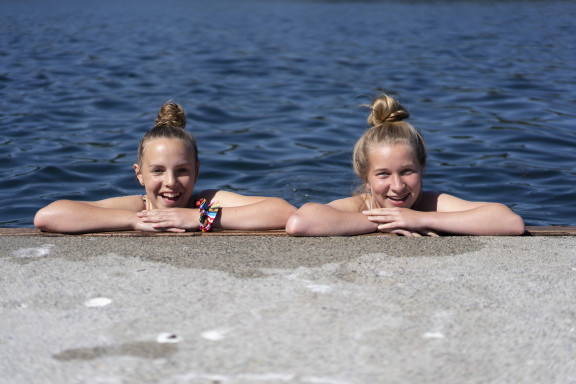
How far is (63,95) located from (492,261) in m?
7.79

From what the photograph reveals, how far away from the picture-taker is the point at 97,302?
312 centimetres

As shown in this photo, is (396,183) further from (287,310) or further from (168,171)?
(287,310)

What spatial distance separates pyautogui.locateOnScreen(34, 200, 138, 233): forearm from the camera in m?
4.22

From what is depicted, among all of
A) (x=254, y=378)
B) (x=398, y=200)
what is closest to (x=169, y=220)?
(x=398, y=200)

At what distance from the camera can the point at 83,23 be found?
1919 cm

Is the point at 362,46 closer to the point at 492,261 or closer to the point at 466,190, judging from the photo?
the point at 466,190

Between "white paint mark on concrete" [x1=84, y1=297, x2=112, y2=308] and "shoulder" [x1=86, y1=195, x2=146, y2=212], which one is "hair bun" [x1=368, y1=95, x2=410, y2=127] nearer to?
"shoulder" [x1=86, y1=195, x2=146, y2=212]

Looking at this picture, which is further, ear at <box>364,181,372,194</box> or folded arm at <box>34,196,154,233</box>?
ear at <box>364,181,372,194</box>

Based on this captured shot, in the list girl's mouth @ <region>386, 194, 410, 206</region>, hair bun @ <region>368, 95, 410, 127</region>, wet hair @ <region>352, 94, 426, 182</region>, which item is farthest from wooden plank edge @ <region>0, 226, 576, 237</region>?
hair bun @ <region>368, 95, 410, 127</region>

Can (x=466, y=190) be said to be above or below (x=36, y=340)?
below

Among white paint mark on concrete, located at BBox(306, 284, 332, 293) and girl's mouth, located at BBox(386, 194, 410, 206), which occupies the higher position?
girl's mouth, located at BBox(386, 194, 410, 206)

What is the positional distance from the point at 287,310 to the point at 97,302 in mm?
784

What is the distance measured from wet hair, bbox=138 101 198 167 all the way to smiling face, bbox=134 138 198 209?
3 cm

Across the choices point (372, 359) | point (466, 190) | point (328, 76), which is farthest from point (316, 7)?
point (372, 359)
